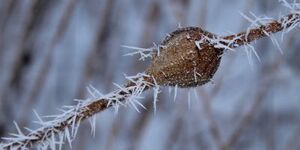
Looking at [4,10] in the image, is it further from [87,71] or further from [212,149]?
[212,149]

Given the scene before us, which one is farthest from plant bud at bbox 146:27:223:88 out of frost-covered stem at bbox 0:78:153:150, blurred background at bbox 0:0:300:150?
blurred background at bbox 0:0:300:150

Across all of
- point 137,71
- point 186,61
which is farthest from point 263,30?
point 137,71

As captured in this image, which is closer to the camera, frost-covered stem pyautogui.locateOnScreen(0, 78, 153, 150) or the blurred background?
frost-covered stem pyautogui.locateOnScreen(0, 78, 153, 150)

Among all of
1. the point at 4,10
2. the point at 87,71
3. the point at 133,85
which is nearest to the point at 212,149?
the point at 87,71

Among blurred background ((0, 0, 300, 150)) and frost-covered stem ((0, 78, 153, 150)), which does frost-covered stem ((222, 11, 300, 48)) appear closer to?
frost-covered stem ((0, 78, 153, 150))

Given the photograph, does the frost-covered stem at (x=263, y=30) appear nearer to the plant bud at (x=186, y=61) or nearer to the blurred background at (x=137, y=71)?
the plant bud at (x=186, y=61)

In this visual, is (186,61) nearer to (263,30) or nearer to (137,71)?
(263,30)
